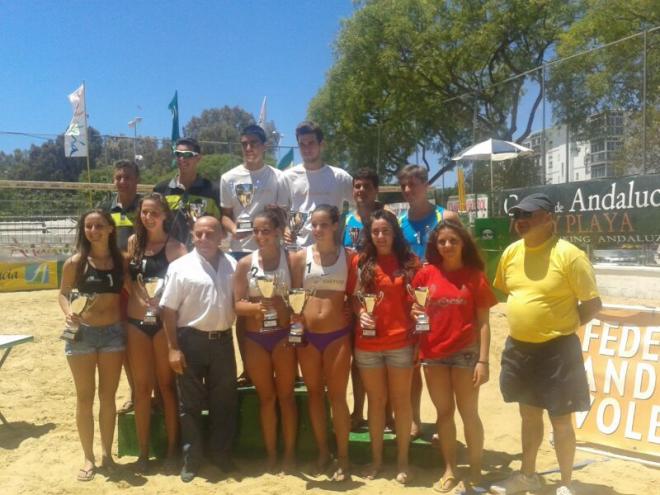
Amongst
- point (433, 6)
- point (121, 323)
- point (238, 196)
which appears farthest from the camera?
point (433, 6)

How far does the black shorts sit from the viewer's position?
11.1ft

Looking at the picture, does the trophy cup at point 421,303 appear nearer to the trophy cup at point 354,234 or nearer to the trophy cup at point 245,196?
the trophy cup at point 354,234

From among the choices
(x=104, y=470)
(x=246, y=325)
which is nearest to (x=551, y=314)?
(x=246, y=325)

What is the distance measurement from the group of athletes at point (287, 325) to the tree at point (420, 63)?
1936 centimetres

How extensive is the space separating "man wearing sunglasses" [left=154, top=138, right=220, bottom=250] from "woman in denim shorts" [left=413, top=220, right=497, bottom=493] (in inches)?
70.5

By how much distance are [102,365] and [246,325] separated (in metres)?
1.00

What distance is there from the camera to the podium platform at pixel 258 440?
416 centimetres

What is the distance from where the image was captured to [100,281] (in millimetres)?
3910

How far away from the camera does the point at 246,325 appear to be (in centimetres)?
389

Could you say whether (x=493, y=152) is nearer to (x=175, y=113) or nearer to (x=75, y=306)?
(x=175, y=113)

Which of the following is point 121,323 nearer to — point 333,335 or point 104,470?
point 104,470

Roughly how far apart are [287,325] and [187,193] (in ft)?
4.65

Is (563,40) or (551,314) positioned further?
(563,40)

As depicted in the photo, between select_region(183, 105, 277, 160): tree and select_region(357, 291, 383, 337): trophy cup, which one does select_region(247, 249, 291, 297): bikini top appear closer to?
select_region(357, 291, 383, 337): trophy cup
